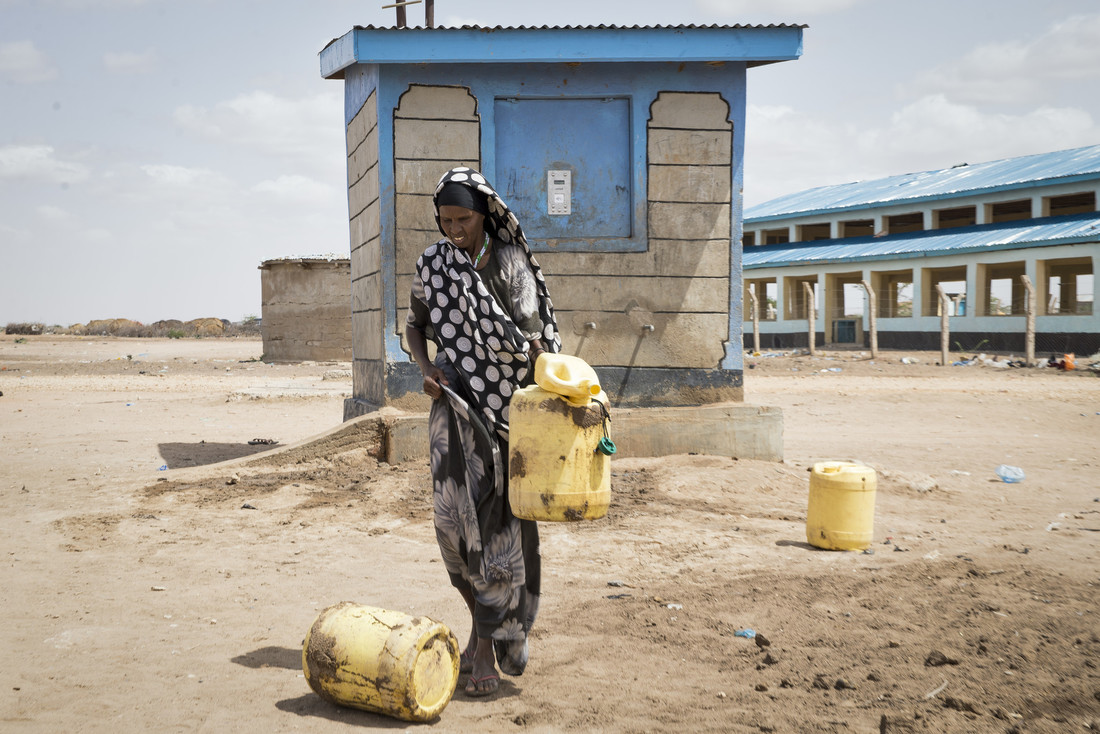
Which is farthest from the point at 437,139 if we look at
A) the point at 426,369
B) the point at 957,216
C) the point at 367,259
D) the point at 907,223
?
the point at 957,216

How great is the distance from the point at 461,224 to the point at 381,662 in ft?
4.68

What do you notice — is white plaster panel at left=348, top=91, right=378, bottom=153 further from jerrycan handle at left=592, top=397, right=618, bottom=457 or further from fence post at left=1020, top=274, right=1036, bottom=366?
fence post at left=1020, top=274, right=1036, bottom=366

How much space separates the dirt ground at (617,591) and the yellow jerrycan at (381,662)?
8 centimetres

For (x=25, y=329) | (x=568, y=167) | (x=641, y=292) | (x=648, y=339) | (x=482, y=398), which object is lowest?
(x=482, y=398)

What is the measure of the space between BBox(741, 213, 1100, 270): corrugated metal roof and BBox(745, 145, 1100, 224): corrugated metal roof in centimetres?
107

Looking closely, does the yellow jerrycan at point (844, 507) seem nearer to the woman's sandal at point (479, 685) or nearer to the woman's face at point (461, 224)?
the woman's sandal at point (479, 685)

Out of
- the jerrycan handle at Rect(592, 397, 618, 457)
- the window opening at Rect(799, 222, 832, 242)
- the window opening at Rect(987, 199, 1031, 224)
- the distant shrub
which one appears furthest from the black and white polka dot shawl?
the distant shrub

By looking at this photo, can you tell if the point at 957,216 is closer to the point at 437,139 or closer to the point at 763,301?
the point at 763,301

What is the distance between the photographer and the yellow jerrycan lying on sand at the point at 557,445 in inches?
106

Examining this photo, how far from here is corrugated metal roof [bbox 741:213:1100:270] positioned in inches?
845

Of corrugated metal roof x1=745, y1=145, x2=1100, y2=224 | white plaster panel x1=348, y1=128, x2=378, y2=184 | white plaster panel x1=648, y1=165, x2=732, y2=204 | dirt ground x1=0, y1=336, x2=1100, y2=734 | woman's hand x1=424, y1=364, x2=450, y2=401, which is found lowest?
dirt ground x1=0, y1=336, x2=1100, y2=734

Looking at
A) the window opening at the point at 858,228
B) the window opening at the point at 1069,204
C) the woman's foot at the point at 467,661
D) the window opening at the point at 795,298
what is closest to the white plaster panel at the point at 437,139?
the woman's foot at the point at 467,661

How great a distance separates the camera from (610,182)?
716 centimetres

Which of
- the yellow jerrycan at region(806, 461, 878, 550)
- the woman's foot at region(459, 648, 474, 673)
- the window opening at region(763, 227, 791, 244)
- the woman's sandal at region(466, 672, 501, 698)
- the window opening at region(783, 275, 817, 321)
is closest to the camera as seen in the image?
the woman's sandal at region(466, 672, 501, 698)
